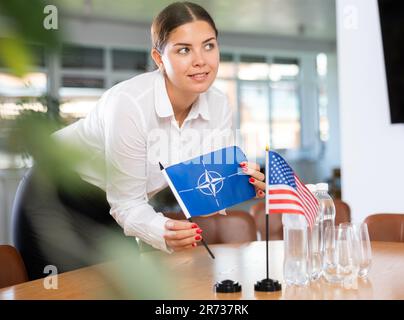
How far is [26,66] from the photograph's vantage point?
0.73 feet

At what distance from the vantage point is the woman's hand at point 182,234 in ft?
4.69

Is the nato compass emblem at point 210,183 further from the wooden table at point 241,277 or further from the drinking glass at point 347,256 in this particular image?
the drinking glass at point 347,256

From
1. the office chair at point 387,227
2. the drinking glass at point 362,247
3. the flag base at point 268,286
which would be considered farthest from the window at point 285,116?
the flag base at point 268,286

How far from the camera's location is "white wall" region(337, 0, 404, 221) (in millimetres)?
3703

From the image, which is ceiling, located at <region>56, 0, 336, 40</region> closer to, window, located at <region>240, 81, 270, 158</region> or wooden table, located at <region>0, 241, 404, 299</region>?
window, located at <region>240, 81, 270, 158</region>

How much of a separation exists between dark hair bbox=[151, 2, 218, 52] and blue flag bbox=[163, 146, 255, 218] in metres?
0.44

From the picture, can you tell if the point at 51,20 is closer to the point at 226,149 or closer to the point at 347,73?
the point at 226,149

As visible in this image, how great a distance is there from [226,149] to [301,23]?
8.62 meters

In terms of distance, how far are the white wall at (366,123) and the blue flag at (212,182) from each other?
7.43ft

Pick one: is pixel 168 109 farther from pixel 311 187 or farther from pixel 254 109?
pixel 254 109

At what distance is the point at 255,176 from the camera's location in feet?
5.41

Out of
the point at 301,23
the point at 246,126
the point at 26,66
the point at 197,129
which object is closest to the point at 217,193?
the point at 197,129

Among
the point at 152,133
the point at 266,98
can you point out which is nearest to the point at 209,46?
the point at 152,133

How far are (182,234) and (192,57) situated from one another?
619 millimetres
